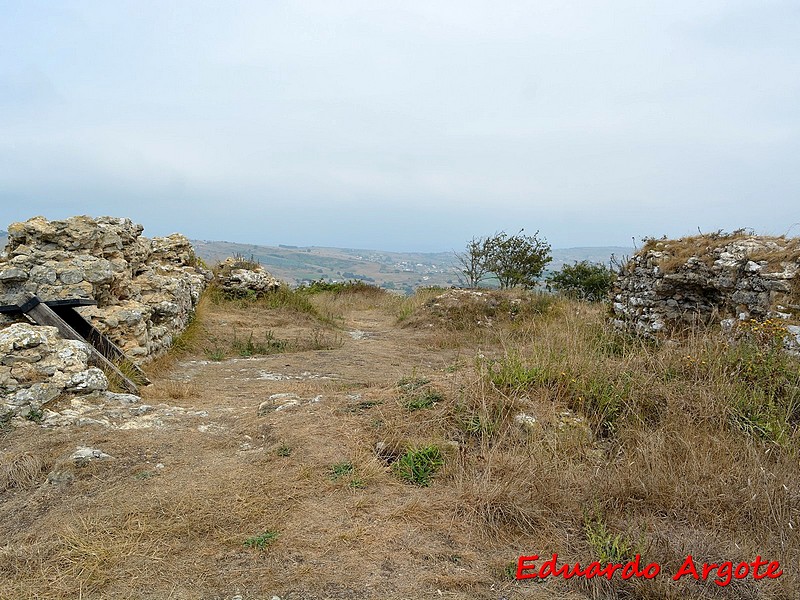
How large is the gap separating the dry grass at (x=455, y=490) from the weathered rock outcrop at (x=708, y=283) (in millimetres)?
1700

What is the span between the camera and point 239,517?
305cm

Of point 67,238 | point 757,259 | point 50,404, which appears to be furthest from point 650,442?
point 67,238

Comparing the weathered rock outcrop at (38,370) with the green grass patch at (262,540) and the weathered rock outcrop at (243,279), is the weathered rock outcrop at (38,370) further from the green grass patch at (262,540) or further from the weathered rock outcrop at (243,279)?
the weathered rock outcrop at (243,279)

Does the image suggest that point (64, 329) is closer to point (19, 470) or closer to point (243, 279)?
point (19, 470)

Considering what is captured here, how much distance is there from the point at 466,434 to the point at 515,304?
31.8ft

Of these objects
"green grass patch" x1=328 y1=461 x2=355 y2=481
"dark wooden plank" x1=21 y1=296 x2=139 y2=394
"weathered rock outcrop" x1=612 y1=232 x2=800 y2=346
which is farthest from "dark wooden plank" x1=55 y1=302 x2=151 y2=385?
"weathered rock outcrop" x1=612 y1=232 x2=800 y2=346

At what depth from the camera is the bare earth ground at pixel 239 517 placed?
8.32 feet

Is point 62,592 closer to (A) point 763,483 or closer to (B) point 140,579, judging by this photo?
(B) point 140,579

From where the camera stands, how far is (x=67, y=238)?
7820mm

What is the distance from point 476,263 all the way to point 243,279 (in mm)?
9905

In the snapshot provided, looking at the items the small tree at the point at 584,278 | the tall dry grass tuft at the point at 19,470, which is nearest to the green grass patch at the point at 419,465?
the tall dry grass tuft at the point at 19,470

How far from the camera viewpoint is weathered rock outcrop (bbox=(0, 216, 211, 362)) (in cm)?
712

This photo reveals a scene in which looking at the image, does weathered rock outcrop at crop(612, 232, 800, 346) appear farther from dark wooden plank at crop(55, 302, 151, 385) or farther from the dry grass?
dark wooden plank at crop(55, 302, 151, 385)

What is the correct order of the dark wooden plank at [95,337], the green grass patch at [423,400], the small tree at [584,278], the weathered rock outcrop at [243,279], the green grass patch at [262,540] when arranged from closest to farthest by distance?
the green grass patch at [262,540] < the green grass patch at [423,400] < the dark wooden plank at [95,337] < the weathered rock outcrop at [243,279] < the small tree at [584,278]
